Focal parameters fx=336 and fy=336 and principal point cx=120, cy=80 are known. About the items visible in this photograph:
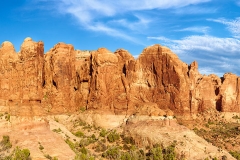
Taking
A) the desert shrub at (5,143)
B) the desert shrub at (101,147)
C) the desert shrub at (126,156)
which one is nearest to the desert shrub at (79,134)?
the desert shrub at (101,147)

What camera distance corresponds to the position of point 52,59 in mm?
69938

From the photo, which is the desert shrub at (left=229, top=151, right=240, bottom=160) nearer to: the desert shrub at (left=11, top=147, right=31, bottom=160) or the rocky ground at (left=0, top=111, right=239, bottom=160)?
the rocky ground at (left=0, top=111, right=239, bottom=160)

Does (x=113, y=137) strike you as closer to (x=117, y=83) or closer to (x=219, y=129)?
(x=117, y=83)

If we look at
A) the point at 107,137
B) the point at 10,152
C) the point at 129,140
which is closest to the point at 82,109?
the point at 107,137

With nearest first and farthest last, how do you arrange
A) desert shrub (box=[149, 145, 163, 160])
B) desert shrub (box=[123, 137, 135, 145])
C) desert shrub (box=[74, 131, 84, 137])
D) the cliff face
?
desert shrub (box=[149, 145, 163, 160]) < desert shrub (box=[123, 137, 135, 145]) < desert shrub (box=[74, 131, 84, 137]) < the cliff face

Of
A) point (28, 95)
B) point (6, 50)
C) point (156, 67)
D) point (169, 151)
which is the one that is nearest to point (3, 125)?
point (28, 95)

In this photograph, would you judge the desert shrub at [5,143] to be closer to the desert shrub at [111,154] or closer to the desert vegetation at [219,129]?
the desert shrub at [111,154]

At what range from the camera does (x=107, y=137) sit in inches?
2394

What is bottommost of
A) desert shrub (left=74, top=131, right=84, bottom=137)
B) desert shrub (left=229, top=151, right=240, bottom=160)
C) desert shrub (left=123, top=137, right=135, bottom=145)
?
desert shrub (left=229, top=151, right=240, bottom=160)

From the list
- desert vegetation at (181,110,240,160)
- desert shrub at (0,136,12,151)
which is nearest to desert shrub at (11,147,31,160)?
desert shrub at (0,136,12,151)

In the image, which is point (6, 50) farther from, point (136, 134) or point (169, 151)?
point (169, 151)

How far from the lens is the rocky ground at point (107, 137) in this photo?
36219 millimetres

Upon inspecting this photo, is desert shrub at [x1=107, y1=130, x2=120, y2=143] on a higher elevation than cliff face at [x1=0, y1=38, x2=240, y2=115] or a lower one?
lower

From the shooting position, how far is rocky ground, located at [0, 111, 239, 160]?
36219 millimetres
